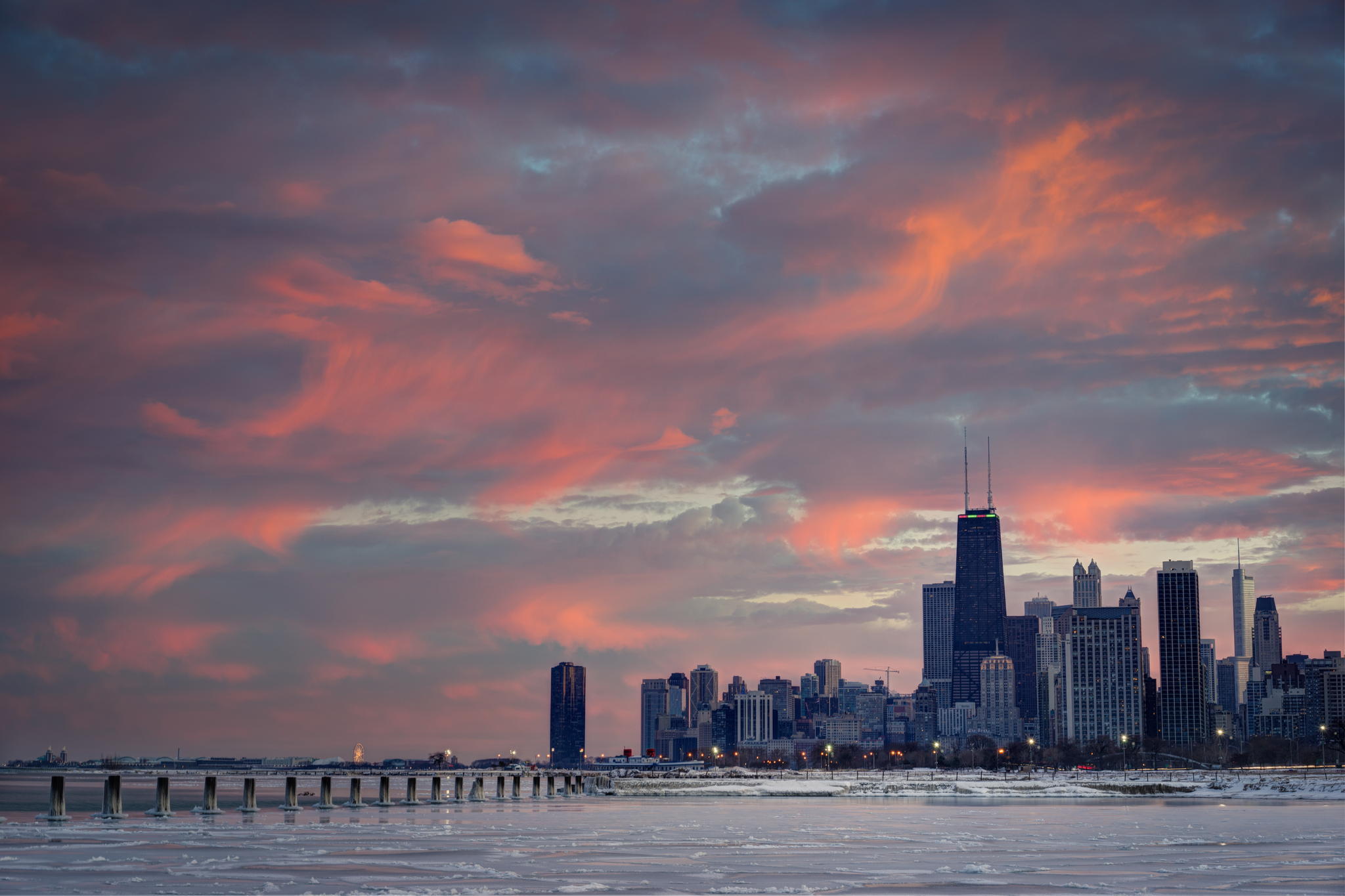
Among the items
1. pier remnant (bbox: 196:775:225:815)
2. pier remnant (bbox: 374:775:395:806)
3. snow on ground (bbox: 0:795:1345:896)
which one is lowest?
pier remnant (bbox: 374:775:395:806)

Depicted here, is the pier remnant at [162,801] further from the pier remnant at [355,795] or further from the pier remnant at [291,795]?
the pier remnant at [355,795]

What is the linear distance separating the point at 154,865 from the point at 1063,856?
3385cm

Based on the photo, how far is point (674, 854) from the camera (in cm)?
5166

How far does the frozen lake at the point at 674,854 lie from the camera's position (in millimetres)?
38906

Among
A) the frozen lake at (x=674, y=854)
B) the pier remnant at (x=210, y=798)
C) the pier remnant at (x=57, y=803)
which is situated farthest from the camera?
the pier remnant at (x=210, y=798)

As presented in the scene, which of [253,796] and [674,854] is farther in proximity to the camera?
[253,796]

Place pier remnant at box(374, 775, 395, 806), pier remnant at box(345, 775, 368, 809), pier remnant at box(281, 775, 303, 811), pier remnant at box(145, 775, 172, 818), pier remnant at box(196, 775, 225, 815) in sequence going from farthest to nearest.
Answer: pier remnant at box(374, 775, 395, 806), pier remnant at box(345, 775, 368, 809), pier remnant at box(281, 775, 303, 811), pier remnant at box(196, 775, 225, 815), pier remnant at box(145, 775, 172, 818)

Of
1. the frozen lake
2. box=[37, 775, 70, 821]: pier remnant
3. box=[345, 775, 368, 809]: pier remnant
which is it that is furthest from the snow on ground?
box=[345, 775, 368, 809]: pier remnant

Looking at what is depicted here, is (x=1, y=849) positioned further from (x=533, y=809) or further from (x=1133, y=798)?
(x=1133, y=798)

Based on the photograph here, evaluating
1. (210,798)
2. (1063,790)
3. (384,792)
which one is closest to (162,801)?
(210,798)

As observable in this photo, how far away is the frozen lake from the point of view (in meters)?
38.9

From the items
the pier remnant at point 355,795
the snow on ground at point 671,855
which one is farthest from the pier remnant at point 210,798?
the pier remnant at point 355,795

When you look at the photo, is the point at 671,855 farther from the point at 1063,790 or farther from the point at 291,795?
the point at 1063,790

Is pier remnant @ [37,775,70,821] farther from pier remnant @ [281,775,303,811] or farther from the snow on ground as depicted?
pier remnant @ [281,775,303,811]
